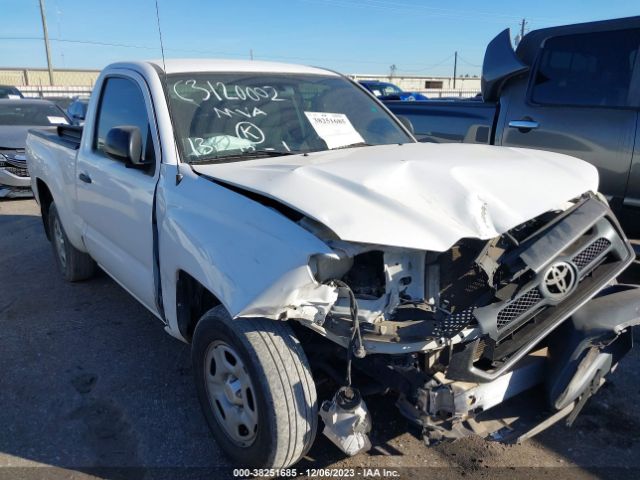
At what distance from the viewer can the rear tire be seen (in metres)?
4.98

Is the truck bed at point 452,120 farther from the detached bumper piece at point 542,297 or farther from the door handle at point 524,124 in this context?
the detached bumper piece at point 542,297

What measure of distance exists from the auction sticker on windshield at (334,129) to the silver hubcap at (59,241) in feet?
9.29

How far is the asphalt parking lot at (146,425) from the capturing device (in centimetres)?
272

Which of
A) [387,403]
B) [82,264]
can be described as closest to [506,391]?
[387,403]

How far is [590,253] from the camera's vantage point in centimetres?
249

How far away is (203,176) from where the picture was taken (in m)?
2.74

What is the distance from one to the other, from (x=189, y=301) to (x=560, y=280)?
1.78 metres

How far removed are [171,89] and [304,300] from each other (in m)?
1.74

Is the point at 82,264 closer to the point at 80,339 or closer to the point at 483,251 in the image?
the point at 80,339

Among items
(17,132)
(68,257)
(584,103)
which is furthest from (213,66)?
(17,132)

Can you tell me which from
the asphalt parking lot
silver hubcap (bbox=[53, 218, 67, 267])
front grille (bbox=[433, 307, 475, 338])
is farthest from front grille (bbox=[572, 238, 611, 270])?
silver hubcap (bbox=[53, 218, 67, 267])

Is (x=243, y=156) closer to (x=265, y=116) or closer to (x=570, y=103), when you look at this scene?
(x=265, y=116)

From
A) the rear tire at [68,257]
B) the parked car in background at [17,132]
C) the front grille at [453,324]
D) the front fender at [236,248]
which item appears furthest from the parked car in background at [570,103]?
the parked car in background at [17,132]

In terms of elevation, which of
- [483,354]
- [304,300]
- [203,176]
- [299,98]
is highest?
[299,98]
